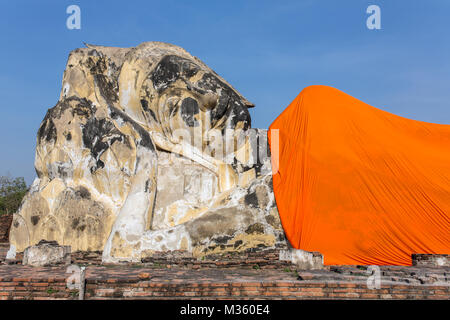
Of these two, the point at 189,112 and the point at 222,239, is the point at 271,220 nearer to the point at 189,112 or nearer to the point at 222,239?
the point at 222,239

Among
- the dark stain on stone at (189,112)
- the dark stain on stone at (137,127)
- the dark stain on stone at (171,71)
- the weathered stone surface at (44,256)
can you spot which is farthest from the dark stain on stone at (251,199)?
the weathered stone surface at (44,256)

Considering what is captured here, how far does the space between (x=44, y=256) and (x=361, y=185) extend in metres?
5.10

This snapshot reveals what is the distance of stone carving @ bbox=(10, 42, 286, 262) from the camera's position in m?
8.11

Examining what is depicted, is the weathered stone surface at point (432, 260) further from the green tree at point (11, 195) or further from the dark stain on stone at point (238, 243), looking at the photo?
the green tree at point (11, 195)

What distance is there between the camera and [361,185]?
26.2 ft

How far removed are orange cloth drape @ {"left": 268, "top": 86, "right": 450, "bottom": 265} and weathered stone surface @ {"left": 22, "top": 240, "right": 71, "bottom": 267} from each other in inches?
142

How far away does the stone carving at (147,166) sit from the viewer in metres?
8.11

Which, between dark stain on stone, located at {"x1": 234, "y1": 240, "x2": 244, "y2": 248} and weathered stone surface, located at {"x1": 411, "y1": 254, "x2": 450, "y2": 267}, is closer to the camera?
weathered stone surface, located at {"x1": 411, "y1": 254, "x2": 450, "y2": 267}

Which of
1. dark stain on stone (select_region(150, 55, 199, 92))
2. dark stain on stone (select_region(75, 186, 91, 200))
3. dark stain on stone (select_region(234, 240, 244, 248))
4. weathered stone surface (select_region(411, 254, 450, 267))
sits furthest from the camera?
dark stain on stone (select_region(150, 55, 199, 92))

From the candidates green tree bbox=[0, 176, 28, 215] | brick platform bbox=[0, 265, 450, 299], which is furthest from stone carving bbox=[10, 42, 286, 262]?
green tree bbox=[0, 176, 28, 215]

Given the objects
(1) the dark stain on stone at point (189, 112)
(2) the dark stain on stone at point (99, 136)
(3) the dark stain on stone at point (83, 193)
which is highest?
(1) the dark stain on stone at point (189, 112)

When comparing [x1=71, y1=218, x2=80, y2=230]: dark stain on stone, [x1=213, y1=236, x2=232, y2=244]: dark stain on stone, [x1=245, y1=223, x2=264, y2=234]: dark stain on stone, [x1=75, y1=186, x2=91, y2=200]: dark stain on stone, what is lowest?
[x1=213, y1=236, x2=232, y2=244]: dark stain on stone

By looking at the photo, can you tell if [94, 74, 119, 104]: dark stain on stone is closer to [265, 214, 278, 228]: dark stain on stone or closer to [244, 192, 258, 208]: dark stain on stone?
[244, 192, 258, 208]: dark stain on stone

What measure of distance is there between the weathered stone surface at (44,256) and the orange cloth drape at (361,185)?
11.8 ft
